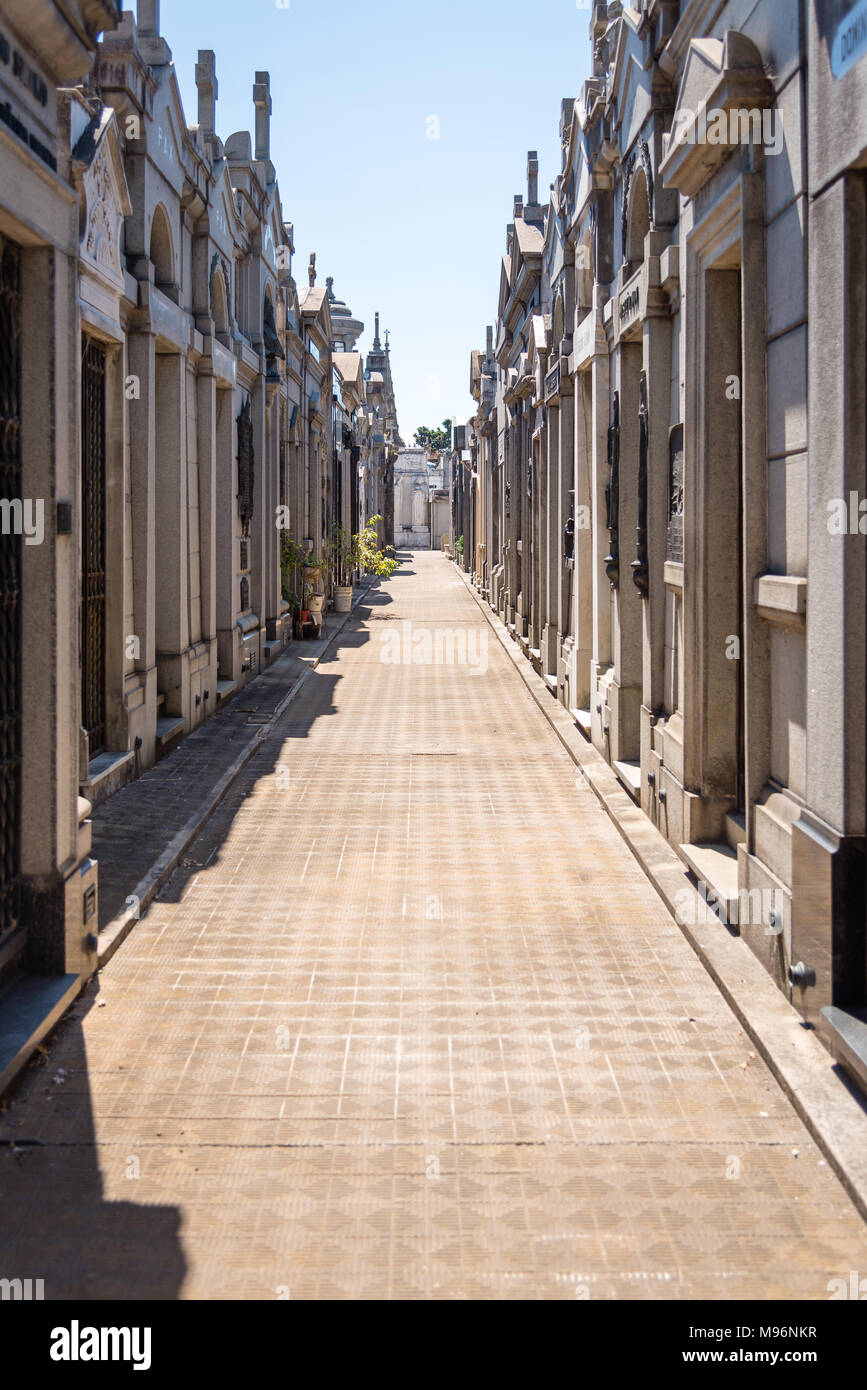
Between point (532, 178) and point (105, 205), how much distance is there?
17941 mm

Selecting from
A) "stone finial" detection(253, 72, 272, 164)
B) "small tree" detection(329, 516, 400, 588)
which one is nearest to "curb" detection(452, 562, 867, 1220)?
"stone finial" detection(253, 72, 272, 164)

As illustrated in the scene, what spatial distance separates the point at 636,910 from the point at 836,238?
3771mm

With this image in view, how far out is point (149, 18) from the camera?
10.7m

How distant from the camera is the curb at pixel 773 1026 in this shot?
4148mm

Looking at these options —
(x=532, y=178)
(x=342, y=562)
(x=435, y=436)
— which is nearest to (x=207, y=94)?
(x=532, y=178)

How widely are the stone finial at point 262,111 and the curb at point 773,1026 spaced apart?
13.0 meters

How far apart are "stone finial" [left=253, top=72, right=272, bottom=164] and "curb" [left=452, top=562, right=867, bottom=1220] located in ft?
42.5

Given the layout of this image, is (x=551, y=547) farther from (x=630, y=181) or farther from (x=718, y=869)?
(x=718, y=869)

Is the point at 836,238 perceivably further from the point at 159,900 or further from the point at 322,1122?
the point at 159,900

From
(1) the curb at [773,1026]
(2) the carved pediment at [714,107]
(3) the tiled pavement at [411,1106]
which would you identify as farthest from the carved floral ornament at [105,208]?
(1) the curb at [773,1026]

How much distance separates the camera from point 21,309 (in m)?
5.43
